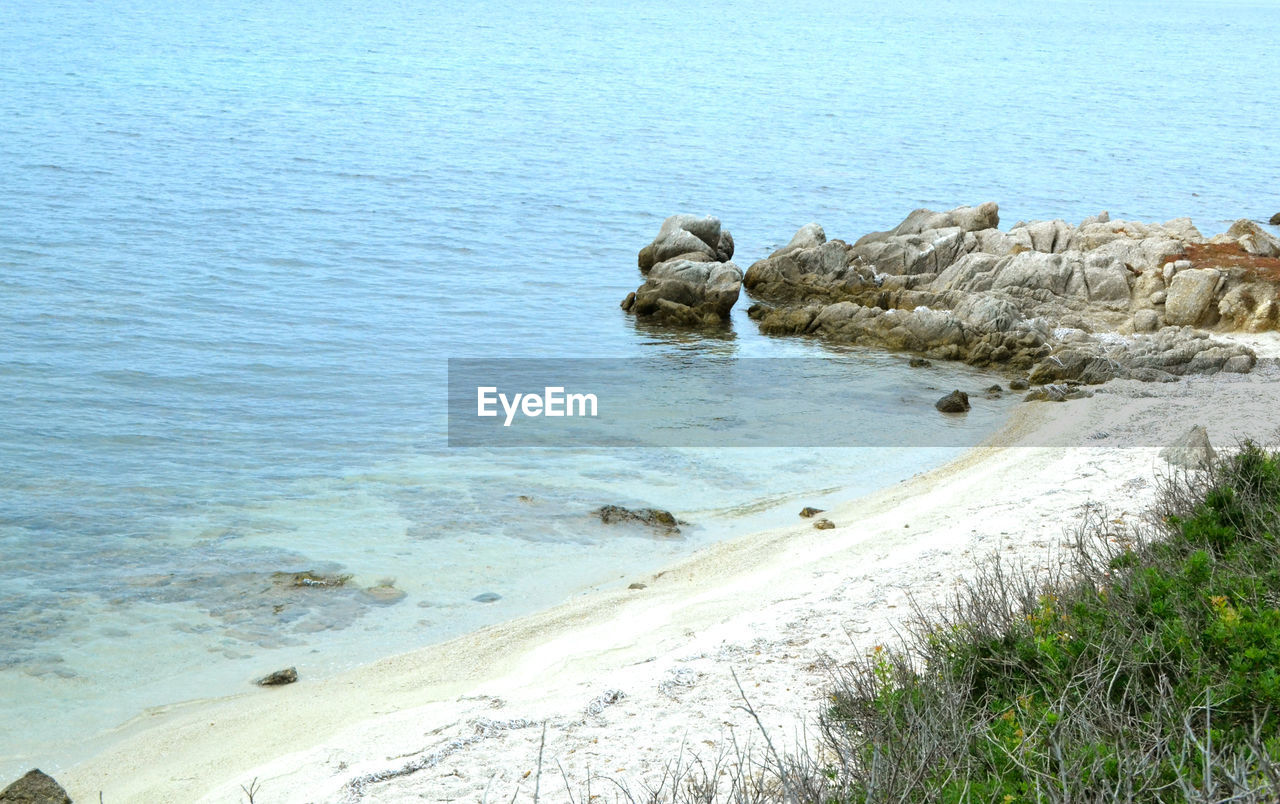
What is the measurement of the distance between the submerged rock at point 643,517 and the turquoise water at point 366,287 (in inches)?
11.5

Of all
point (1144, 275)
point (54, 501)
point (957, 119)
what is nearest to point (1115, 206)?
point (1144, 275)

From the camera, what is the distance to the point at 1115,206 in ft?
122

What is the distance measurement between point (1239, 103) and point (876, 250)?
178 ft

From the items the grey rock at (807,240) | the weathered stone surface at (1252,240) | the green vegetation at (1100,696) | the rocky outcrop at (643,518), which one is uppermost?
the weathered stone surface at (1252,240)

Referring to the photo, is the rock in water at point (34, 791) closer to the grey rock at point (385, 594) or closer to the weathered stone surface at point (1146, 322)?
the grey rock at point (385, 594)

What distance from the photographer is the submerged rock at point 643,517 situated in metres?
12.4

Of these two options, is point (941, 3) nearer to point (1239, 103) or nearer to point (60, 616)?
point (1239, 103)

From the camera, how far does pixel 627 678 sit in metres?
7.90

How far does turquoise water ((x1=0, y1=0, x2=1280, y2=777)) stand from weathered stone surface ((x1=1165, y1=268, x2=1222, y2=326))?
482cm

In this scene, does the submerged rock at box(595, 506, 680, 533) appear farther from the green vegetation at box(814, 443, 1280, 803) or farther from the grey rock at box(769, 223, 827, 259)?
the grey rock at box(769, 223, 827, 259)

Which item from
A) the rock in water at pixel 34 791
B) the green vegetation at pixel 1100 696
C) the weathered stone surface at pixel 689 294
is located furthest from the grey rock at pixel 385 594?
the weathered stone surface at pixel 689 294

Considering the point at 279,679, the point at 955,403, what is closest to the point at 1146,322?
the point at 955,403

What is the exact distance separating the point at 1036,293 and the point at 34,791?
61.7 feet

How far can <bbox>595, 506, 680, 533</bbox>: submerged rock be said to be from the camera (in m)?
12.4
